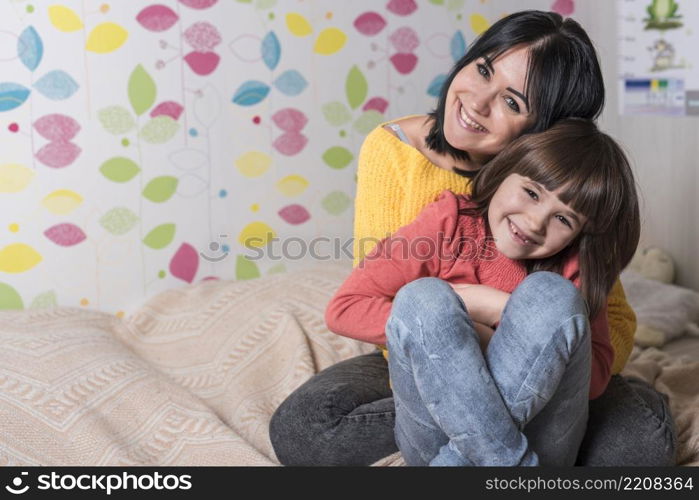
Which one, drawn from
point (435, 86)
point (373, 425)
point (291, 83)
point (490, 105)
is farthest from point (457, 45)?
point (373, 425)

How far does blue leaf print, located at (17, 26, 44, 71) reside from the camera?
225 cm

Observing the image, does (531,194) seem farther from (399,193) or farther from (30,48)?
(30,48)

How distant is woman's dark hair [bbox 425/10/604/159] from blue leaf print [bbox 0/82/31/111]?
1.32 metres

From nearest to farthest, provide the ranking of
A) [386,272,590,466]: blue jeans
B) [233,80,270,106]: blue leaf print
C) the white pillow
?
[386,272,590,466]: blue jeans
the white pillow
[233,80,270,106]: blue leaf print

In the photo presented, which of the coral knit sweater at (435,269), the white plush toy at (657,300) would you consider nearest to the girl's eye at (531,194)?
the coral knit sweater at (435,269)

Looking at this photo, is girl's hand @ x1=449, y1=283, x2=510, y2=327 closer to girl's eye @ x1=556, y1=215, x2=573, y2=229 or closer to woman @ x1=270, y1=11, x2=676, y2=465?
girl's eye @ x1=556, y1=215, x2=573, y2=229

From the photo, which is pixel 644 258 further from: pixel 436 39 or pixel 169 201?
pixel 169 201

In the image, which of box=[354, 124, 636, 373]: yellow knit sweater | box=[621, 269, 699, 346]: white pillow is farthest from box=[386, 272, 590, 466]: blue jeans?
box=[621, 269, 699, 346]: white pillow

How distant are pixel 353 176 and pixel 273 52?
44 centimetres

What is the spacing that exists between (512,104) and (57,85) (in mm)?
1333

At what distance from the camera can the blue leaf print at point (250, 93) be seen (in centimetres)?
249

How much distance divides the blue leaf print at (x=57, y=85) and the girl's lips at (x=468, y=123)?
1217 millimetres

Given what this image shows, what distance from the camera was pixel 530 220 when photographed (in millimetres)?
1364

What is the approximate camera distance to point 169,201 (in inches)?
97.0
